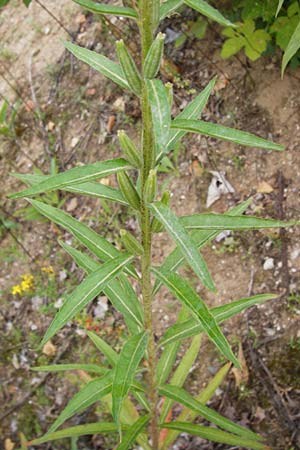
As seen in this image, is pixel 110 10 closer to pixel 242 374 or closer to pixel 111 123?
pixel 242 374

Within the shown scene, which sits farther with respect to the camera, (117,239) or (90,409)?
(117,239)

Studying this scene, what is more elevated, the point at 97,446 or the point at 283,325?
the point at 283,325

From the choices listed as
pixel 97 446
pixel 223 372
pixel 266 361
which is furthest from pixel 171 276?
pixel 97 446

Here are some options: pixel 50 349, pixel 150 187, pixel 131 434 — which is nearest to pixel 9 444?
pixel 50 349

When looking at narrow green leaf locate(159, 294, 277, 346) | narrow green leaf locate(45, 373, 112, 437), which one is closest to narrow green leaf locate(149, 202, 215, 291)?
narrow green leaf locate(159, 294, 277, 346)

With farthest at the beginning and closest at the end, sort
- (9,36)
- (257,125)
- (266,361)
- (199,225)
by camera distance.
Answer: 1. (9,36)
2. (257,125)
3. (266,361)
4. (199,225)

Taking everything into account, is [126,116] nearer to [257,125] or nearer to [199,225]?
[257,125]

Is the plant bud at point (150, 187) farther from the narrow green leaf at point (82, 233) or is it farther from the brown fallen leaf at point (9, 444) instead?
the brown fallen leaf at point (9, 444)

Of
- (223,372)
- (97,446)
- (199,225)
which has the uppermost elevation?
(199,225)
